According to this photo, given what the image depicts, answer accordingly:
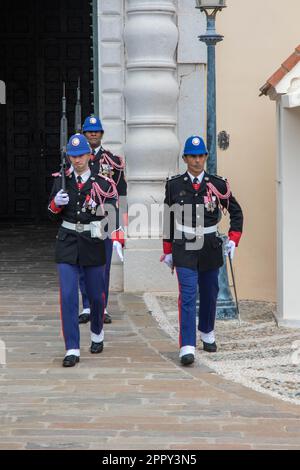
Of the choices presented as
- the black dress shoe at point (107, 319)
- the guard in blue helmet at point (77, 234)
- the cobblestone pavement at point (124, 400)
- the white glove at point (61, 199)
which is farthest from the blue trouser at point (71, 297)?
the black dress shoe at point (107, 319)

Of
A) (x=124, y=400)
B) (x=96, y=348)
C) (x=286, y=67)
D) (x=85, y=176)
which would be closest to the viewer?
(x=124, y=400)

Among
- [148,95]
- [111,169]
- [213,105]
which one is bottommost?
[111,169]

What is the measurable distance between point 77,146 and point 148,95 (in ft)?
11.1

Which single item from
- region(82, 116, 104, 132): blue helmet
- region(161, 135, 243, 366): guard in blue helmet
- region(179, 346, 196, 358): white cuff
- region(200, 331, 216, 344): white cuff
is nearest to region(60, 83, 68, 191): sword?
region(161, 135, 243, 366): guard in blue helmet

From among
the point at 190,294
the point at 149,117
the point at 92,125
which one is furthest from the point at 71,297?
the point at 149,117

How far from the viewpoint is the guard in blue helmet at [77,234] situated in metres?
8.59

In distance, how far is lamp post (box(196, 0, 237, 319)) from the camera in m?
10.3

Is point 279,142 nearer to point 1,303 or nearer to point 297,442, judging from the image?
point 1,303

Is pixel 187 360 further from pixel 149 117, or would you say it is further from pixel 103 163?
pixel 149 117

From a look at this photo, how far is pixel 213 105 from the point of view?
10.5 m

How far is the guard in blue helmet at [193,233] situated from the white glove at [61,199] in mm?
813

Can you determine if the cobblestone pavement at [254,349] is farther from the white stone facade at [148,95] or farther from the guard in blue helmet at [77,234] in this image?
the guard in blue helmet at [77,234]

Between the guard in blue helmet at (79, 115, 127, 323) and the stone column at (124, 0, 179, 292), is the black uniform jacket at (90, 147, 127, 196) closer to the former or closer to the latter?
the guard in blue helmet at (79, 115, 127, 323)
